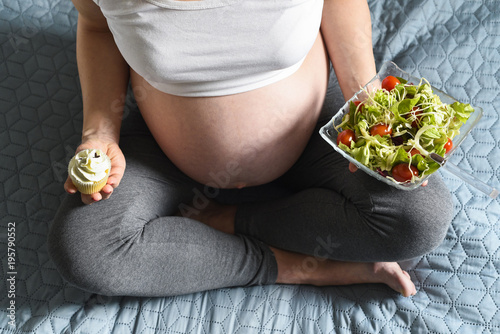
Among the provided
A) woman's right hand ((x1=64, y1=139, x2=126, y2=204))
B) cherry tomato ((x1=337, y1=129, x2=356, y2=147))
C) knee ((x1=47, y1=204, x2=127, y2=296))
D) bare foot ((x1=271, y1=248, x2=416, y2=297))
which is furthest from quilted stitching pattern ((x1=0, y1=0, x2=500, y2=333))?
cherry tomato ((x1=337, y1=129, x2=356, y2=147))

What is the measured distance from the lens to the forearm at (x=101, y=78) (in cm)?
99

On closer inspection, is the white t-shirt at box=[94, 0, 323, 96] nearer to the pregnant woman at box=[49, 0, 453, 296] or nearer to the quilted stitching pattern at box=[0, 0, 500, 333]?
the pregnant woman at box=[49, 0, 453, 296]

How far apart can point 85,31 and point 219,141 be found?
1.24 feet

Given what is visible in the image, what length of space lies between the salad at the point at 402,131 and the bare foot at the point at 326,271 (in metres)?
0.27

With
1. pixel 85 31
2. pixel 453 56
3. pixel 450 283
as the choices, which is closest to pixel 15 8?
pixel 85 31

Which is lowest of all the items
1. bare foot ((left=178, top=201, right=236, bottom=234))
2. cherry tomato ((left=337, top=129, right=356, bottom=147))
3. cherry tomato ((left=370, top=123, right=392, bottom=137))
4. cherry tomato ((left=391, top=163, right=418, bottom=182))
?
bare foot ((left=178, top=201, right=236, bottom=234))

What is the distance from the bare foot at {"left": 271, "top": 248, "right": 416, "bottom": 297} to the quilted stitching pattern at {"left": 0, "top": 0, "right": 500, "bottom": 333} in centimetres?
2

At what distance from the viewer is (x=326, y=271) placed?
1.05 metres

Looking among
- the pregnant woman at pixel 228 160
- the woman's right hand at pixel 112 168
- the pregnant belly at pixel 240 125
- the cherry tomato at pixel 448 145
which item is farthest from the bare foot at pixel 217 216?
the cherry tomato at pixel 448 145

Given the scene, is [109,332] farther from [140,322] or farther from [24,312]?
[24,312]

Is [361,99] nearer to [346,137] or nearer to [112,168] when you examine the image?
[346,137]

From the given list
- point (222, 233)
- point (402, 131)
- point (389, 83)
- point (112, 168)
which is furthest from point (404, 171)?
point (112, 168)

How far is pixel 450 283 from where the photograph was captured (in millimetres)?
1002

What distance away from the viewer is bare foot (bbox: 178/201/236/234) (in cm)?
111
